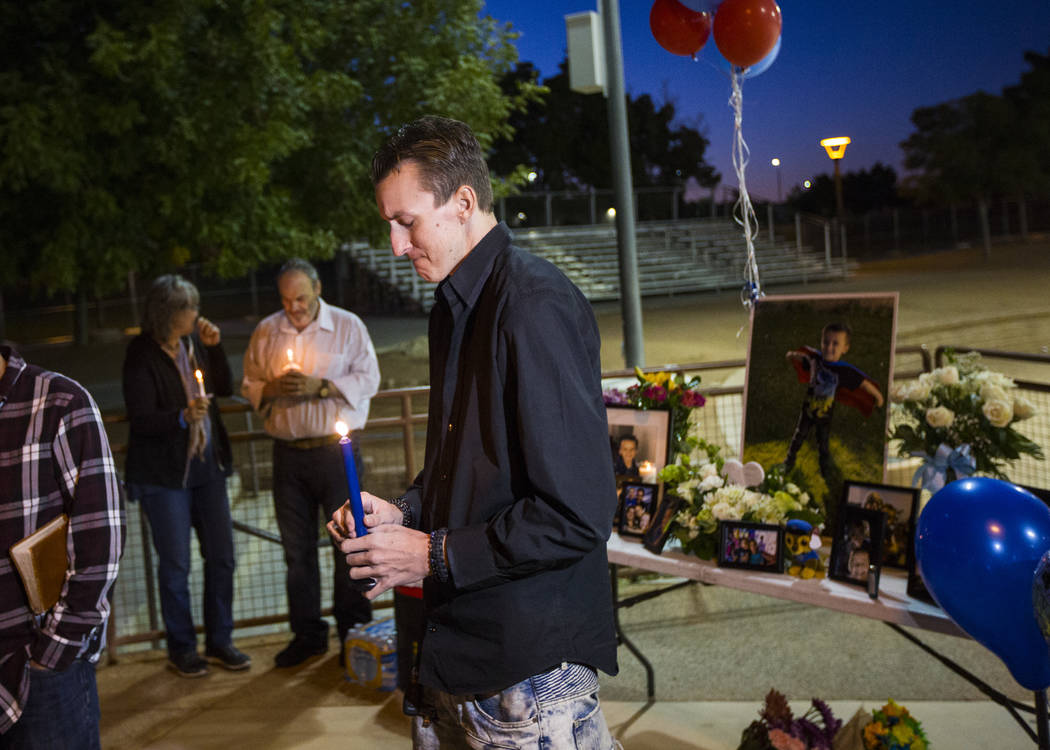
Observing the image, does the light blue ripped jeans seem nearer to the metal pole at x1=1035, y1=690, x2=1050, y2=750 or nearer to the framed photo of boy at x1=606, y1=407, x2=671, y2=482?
the metal pole at x1=1035, y1=690, x2=1050, y2=750

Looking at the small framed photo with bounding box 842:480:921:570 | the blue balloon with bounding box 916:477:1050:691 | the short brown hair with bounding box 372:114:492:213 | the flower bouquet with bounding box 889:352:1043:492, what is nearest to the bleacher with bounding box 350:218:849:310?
the flower bouquet with bounding box 889:352:1043:492

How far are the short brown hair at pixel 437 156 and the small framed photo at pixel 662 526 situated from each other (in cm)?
216

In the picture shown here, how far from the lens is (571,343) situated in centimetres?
149

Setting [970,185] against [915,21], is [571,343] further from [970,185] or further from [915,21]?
[970,185]

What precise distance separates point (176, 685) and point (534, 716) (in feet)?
11.8

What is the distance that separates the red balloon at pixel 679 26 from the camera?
3582 mm

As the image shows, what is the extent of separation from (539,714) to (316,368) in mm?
3304

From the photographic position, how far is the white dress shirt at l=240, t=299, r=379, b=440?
14.6ft

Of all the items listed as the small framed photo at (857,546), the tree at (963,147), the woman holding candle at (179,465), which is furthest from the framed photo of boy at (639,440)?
the tree at (963,147)

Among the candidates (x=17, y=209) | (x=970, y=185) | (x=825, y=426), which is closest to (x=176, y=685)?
(x=825, y=426)

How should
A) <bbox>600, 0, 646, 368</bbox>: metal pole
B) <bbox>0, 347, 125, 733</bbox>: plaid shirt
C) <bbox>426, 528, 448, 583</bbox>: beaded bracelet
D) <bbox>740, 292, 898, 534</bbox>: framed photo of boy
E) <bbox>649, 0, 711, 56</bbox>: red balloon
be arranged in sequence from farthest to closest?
<bbox>600, 0, 646, 368</bbox>: metal pole
<bbox>649, 0, 711, 56</bbox>: red balloon
<bbox>740, 292, 898, 534</bbox>: framed photo of boy
<bbox>0, 347, 125, 733</bbox>: plaid shirt
<bbox>426, 528, 448, 583</bbox>: beaded bracelet

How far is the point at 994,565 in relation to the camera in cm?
226

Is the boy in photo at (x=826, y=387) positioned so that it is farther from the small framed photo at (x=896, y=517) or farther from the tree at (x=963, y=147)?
the tree at (x=963, y=147)

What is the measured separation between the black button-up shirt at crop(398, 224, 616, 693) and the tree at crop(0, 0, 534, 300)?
27.3 feet
